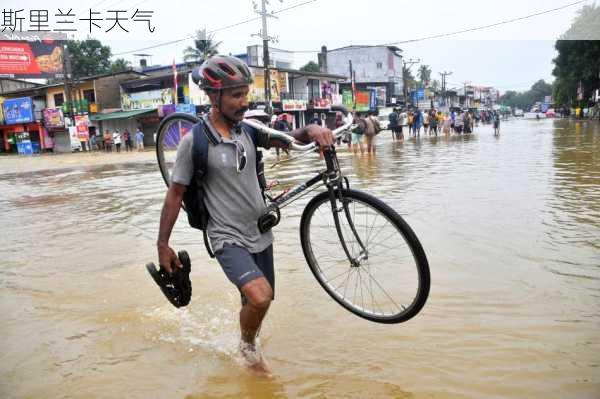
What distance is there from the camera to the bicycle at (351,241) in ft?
9.63

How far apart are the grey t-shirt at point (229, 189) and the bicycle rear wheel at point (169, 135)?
1.20 metres

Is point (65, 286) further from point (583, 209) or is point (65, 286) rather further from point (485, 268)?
point (583, 209)

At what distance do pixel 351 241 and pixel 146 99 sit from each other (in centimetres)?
3720

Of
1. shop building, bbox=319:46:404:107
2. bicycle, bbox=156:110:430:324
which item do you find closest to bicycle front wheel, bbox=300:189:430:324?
bicycle, bbox=156:110:430:324

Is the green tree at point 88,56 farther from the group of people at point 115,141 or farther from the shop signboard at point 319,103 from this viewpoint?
the shop signboard at point 319,103

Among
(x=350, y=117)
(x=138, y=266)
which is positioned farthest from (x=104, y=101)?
(x=350, y=117)

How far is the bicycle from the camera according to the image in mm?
2936

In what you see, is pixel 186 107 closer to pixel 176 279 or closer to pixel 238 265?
pixel 176 279

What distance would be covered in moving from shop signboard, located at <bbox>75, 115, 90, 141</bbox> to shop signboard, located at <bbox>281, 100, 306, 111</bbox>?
14.9 meters

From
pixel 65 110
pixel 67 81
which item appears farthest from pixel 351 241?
pixel 65 110

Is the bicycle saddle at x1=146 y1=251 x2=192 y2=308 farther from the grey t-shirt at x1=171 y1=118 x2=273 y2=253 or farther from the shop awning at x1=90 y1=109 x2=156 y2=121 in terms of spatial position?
the shop awning at x1=90 y1=109 x2=156 y2=121

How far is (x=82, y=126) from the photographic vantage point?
1435 inches

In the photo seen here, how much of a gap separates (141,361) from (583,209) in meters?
5.90

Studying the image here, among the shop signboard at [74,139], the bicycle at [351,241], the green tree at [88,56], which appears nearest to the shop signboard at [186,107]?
the shop signboard at [74,139]
